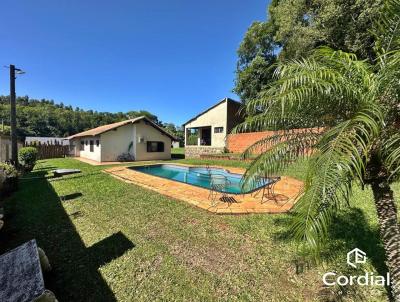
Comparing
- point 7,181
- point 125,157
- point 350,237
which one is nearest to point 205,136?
point 125,157

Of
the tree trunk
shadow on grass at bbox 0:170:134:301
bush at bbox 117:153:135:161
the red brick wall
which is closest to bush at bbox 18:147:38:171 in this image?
bush at bbox 117:153:135:161

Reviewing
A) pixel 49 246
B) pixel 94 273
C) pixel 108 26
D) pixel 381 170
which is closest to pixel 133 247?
pixel 94 273

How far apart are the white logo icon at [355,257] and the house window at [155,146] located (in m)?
22.9

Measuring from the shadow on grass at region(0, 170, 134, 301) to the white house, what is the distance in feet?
48.1

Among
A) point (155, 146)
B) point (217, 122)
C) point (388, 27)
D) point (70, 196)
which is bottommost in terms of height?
point (70, 196)

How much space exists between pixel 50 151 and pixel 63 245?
27.9 meters

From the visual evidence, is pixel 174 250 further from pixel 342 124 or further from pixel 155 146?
pixel 155 146

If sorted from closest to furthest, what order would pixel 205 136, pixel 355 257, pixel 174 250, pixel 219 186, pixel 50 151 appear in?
pixel 355 257 < pixel 174 250 < pixel 219 186 < pixel 50 151 < pixel 205 136

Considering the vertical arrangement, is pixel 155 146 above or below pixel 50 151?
above

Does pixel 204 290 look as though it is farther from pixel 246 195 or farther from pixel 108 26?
pixel 108 26

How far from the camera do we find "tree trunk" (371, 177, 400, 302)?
2758mm

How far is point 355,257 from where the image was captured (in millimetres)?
4027

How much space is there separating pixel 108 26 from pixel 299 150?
51.9ft

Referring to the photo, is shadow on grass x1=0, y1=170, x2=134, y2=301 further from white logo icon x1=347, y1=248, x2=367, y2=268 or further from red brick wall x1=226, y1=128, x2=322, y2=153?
red brick wall x1=226, y1=128, x2=322, y2=153
